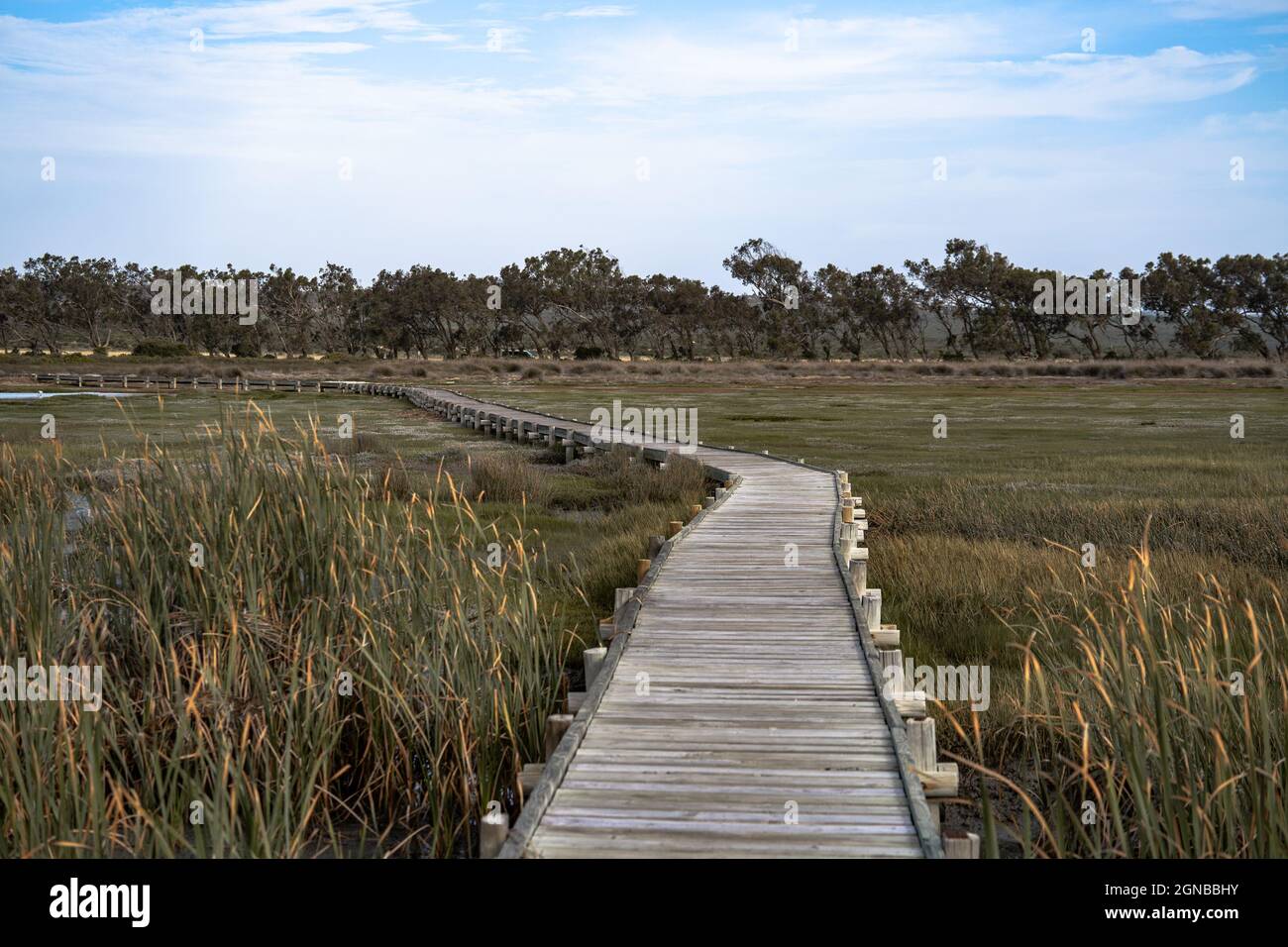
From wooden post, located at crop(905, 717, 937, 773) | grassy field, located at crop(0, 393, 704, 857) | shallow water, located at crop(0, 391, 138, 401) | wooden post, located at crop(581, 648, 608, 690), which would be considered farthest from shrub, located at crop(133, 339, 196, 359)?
wooden post, located at crop(905, 717, 937, 773)

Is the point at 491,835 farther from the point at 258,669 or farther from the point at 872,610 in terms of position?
the point at 872,610

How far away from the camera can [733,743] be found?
487 centimetres

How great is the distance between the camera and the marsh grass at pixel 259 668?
4309 millimetres

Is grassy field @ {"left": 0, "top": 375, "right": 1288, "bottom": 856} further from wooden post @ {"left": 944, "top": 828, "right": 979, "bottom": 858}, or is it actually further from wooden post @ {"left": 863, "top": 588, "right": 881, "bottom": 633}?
wooden post @ {"left": 863, "top": 588, "right": 881, "bottom": 633}

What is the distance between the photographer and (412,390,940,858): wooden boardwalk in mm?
3980

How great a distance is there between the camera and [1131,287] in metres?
74.7

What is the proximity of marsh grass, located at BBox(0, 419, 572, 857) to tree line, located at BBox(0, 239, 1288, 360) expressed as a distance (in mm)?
69576

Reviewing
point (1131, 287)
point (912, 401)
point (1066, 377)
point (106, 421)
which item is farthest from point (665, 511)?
point (1131, 287)

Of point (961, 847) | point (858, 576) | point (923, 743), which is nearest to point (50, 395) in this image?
point (858, 576)

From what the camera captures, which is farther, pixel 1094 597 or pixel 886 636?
pixel 1094 597

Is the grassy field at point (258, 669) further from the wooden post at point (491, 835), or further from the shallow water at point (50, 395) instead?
the shallow water at point (50, 395)

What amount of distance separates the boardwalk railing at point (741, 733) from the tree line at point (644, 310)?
67597mm

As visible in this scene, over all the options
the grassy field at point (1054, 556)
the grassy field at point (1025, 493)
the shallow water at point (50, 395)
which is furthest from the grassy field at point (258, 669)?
the shallow water at point (50, 395)

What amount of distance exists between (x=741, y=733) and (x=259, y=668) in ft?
6.93
